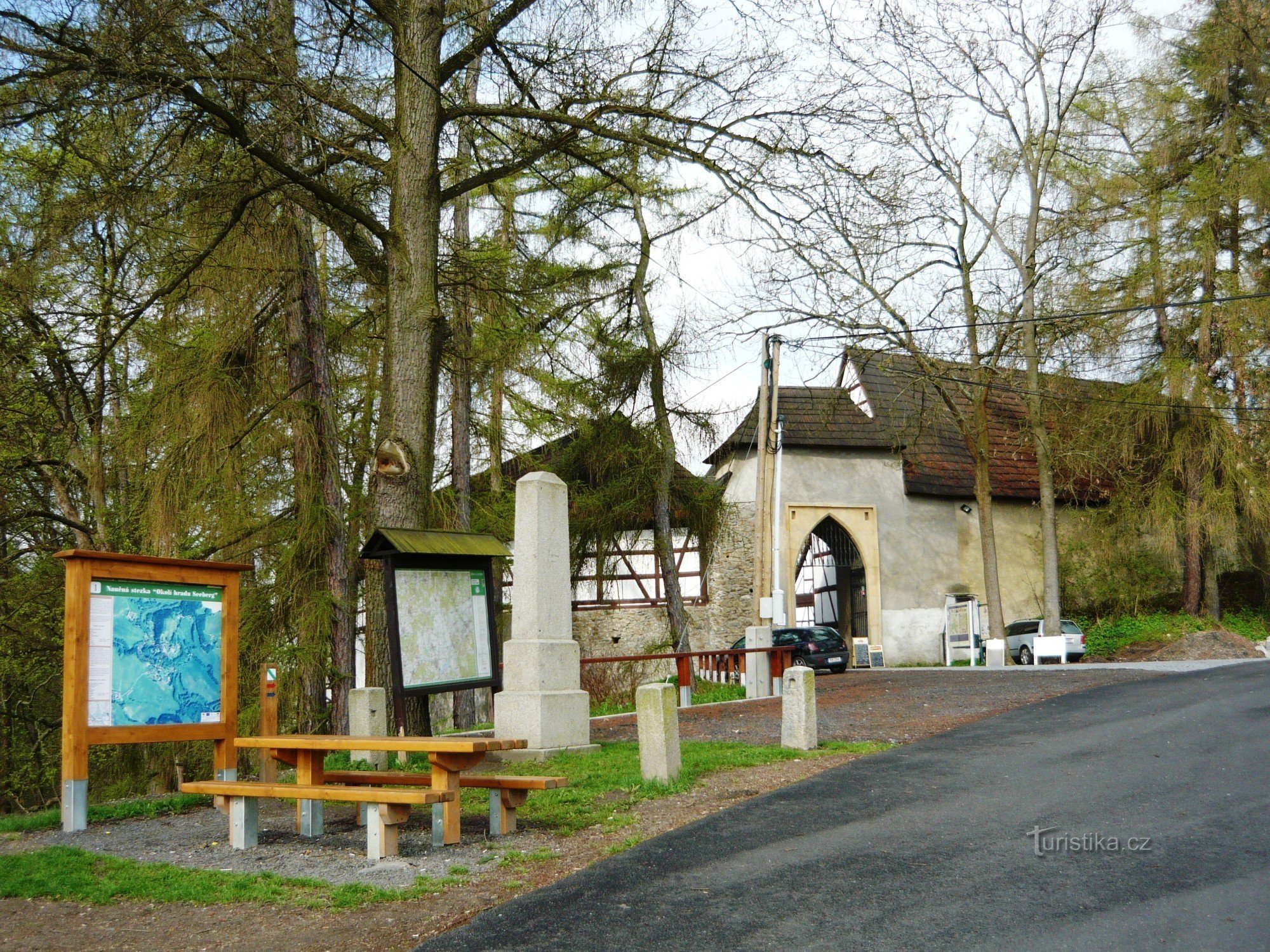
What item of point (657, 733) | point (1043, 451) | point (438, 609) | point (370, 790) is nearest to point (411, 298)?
point (438, 609)

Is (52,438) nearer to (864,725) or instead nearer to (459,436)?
(459,436)

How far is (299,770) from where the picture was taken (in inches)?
301

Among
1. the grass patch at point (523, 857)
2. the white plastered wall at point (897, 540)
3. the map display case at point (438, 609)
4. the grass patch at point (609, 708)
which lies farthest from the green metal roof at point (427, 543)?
the white plastered wall at point (897, 540)

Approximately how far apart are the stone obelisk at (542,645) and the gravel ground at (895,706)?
177 cm

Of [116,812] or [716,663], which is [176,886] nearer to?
[116,812]

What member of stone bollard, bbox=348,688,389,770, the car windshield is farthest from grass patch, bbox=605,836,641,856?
the car windshield

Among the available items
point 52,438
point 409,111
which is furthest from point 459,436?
point 409,111

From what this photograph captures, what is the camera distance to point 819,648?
87.6 feet

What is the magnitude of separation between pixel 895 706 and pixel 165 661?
9700 millimetres

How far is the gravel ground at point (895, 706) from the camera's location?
12438mm

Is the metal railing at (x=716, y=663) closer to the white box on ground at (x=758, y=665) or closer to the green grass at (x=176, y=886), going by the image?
the white box on ground at (x=758, y=665)

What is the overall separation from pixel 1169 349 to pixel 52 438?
24.0 meters

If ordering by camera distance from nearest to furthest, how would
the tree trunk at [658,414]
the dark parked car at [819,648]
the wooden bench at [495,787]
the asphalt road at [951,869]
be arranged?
the asphalt road at [951,869] → the wooden bench at [495,787] → the tree trunk at [658,414] → the dark parked car at [819,648]

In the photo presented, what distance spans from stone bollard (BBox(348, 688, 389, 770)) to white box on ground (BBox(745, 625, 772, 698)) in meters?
8.64
